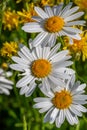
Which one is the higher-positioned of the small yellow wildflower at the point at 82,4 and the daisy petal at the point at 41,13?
the small yellow wildflower at the point at 82,4

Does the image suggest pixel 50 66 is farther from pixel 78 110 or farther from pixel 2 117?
pixel 2 117

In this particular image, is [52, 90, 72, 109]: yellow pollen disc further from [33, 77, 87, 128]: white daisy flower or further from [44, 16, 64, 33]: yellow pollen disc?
[44, 16, 64, 33]: yellow pollen disc

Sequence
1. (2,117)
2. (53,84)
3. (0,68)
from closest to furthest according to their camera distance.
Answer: (53,84) → (0,68) → (2,117)

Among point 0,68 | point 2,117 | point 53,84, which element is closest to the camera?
point 53,84

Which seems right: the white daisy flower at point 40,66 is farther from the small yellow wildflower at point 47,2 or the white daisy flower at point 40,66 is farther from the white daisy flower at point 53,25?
the small yellow wildflower at point 47,2

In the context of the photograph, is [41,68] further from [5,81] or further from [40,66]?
[5,81]

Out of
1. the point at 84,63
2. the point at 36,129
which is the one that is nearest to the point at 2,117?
the point at 36,129

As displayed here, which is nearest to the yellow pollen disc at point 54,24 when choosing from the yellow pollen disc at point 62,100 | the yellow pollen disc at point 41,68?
the yellow pollen disc at point 41,68

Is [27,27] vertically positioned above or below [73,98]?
above
